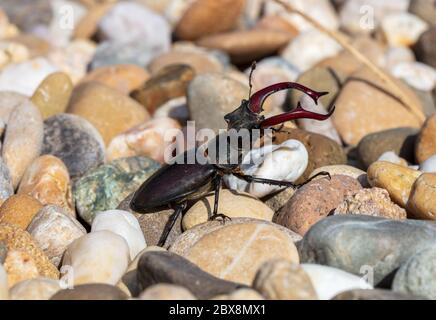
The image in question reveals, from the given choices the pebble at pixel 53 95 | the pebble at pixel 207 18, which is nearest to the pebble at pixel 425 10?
the pebble at pixel 207 18

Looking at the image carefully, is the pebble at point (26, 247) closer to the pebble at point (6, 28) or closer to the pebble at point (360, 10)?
the pebble at point (6, 28)

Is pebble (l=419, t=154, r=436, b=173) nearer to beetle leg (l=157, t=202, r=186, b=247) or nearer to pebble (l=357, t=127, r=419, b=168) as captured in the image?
pebble (l=357, t=127, r=419, b=168)

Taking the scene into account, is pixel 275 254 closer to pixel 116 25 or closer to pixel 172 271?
pixel 172 271

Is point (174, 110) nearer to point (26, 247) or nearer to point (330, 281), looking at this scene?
point (26, 247)

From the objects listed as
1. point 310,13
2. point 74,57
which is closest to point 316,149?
point 74,57
